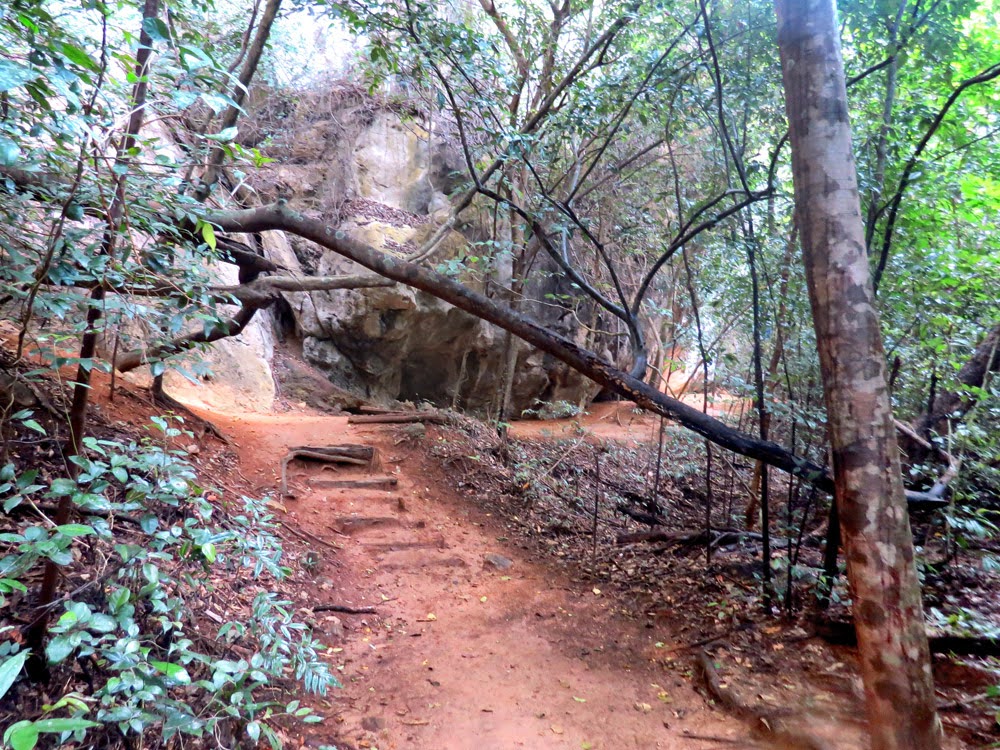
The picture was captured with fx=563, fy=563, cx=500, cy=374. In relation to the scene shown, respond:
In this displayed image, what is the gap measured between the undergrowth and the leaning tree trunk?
2.44 meters

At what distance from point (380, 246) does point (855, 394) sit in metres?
11.7

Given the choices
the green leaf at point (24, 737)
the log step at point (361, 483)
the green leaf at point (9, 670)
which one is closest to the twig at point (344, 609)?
the log step at point (361, 483)

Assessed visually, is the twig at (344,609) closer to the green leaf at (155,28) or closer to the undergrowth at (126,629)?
the undergrowth at (126,629)

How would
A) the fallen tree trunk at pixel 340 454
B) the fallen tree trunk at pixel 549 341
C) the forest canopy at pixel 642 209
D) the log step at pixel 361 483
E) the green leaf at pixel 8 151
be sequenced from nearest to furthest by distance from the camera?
the green leaf at pixel 8 151 < the forest canopy at pixel 642 209 < the fallen tree trunk at pixel 549 341 < the log step at pixel 361 483 < the fallen tree trunk at pixel 340 454

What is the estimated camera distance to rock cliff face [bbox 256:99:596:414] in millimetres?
13812

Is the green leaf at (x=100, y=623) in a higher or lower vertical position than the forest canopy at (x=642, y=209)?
lower

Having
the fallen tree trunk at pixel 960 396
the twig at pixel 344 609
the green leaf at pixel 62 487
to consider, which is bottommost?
the twig at pixel 344 609

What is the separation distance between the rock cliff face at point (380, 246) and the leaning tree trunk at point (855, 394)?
11134 millimetres

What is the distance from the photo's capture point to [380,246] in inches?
510

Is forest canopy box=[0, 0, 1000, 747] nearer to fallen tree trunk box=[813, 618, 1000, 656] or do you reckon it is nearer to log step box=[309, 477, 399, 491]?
fallen tree trunk box=[813, 618, 1000, 656]

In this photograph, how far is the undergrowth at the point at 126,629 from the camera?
1865mm

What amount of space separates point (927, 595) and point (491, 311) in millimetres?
3735

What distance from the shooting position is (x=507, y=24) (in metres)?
9.61

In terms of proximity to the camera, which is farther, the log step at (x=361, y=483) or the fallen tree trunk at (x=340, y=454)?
the fallen tree trunk at (x=340, y=454)
